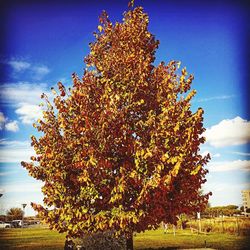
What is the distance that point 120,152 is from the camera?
456 inches

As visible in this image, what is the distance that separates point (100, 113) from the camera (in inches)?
454

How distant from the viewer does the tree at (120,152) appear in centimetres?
1079

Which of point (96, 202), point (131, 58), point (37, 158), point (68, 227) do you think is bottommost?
point (68, 227)

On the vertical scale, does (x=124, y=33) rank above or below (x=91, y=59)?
above

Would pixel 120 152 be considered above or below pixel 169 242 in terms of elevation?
above

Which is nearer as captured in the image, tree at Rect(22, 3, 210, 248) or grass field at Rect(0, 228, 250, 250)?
tree at Rect(22, 3, 210, 248)

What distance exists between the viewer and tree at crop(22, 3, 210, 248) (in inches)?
425

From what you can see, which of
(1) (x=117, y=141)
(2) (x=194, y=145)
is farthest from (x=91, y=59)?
(2) (x=194, y=145)

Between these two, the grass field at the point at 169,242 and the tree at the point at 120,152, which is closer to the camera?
the tree at the point at 120,152

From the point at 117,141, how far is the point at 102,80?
2.69 metres

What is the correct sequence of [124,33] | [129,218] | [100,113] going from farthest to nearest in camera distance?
1. [124,33]
2. [100,113]
3. [129,218]

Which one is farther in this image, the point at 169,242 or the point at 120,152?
the point at 169,242

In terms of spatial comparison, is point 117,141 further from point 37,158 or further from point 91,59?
point 91,59

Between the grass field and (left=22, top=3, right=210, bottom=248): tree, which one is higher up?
(left=22, top=3, right=210, bottom=248): tree
